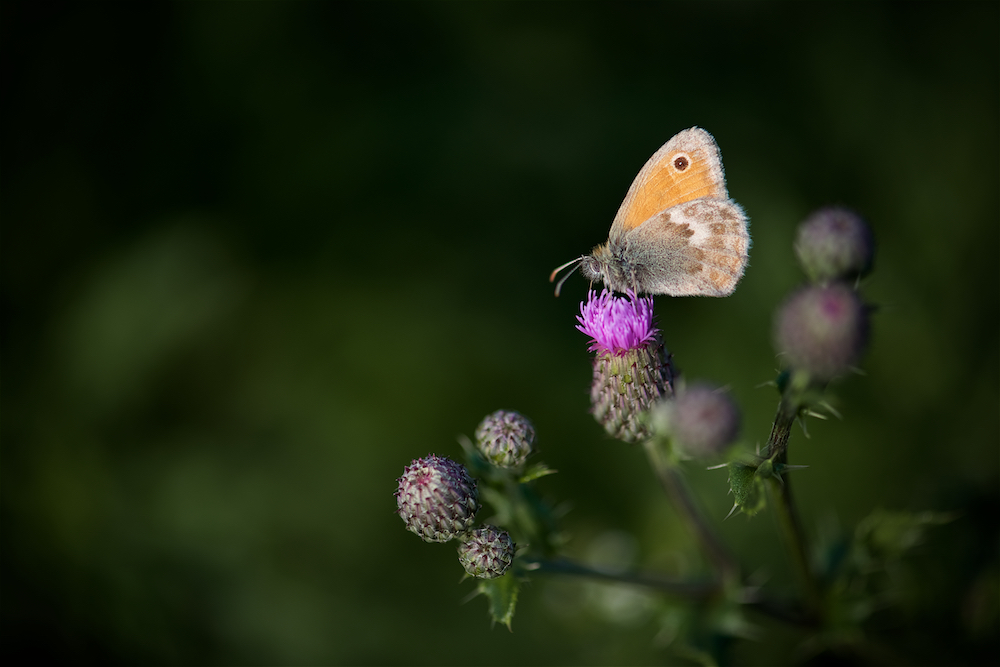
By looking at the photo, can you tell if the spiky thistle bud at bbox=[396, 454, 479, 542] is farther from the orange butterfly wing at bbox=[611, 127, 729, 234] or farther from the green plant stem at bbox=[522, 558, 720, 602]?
the orange butterfly wing at bbox=[611, 127, 729, 234]

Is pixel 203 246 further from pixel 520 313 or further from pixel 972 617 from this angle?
pixel 972 617

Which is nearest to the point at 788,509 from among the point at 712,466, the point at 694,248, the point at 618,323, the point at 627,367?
the point at 712,466

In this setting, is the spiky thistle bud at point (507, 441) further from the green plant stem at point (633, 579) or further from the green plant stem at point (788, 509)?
the green plant stem at point (788, 509)

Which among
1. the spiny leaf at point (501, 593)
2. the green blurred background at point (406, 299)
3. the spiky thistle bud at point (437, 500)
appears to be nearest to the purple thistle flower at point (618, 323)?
the spiky thistle bud at point (437, 500)

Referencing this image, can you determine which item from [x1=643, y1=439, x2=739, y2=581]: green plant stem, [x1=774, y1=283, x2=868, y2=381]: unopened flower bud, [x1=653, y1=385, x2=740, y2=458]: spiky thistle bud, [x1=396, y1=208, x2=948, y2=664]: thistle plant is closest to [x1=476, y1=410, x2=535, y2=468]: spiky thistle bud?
[x1=396, y1=208, x2=948, y2=664]: thistle plant

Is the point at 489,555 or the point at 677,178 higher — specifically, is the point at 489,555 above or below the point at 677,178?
below

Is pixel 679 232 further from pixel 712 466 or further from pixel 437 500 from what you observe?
pixel 437 500
